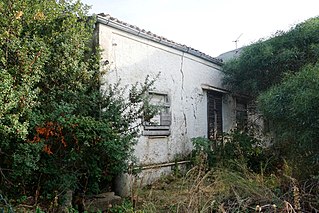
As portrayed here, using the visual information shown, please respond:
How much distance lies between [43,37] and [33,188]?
2.68 meters

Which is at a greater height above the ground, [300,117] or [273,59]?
[273,59]

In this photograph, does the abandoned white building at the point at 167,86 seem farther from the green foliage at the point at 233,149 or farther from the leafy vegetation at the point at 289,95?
the leafy vegetation at the point at 289,95

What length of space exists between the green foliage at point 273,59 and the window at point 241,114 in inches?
35.6

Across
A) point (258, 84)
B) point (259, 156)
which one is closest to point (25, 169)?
point (259, 156)

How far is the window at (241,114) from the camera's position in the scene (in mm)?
11781

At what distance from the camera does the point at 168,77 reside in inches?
378

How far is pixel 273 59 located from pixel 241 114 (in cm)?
274

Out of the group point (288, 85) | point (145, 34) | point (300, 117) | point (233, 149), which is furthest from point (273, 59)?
point (300, 117)

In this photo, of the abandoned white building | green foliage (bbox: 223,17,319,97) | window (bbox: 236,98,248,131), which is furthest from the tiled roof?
window (bbox: 236,98,248,131)

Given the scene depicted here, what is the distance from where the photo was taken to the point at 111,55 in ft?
25.2

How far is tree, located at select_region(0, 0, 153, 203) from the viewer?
5207 millimetres

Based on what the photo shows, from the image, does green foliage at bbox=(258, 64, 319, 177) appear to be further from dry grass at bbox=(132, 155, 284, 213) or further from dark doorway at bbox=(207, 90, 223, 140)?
dark doorway at bbox=(207, 90, 223, 140)

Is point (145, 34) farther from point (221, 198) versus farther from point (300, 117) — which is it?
point (221, 198)

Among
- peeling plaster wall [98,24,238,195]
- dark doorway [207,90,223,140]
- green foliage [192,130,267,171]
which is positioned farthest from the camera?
dark doorway [207,90,223,140]
